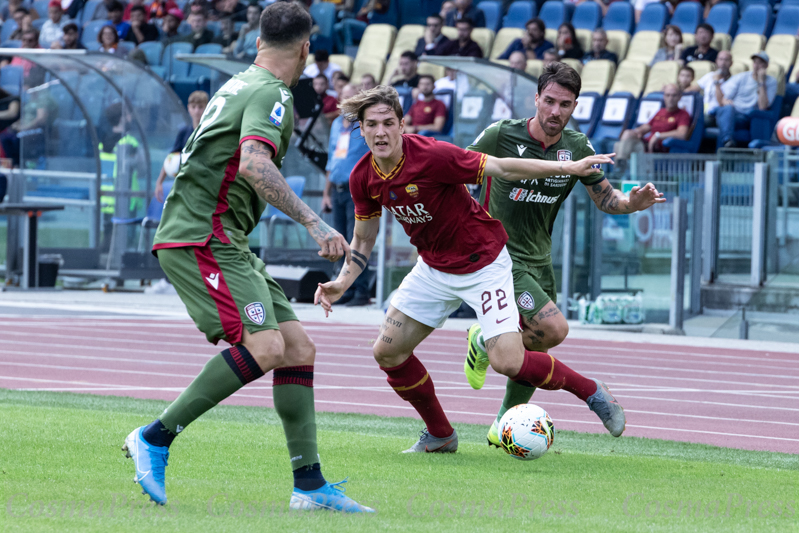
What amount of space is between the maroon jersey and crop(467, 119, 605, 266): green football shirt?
0.55 m

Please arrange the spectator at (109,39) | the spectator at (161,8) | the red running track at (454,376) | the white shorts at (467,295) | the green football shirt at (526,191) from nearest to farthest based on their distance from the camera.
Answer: the white shorts at (467,295) → the green football shirt at (526,191) → the red running track at (454,376) → the spectator at (109,39) → the spectator at (161,8)

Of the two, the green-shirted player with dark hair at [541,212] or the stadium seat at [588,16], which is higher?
the stadium seat at [588,16]

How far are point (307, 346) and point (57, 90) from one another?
1658cm

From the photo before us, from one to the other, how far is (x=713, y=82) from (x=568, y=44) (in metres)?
3.18

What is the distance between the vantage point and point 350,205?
16.5m

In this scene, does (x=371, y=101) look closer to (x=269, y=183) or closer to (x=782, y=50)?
(x=269, y=183)

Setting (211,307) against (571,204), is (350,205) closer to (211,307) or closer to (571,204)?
(571,204)

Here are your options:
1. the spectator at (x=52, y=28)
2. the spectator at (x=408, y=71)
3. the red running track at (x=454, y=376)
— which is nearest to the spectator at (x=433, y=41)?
the spectator at (x=408, y=71)

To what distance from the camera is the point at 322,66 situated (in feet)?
65.0

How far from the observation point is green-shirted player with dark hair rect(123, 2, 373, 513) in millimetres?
4668

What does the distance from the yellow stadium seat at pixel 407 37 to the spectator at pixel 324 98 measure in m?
3.81

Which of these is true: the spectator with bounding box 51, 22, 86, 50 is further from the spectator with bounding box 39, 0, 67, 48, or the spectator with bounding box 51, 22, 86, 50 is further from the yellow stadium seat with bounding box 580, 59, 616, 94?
the yellow stadium seat with bounding box 580, 59, 616, 94

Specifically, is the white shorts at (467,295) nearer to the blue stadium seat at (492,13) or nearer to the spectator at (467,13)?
the spectator at (467,13)

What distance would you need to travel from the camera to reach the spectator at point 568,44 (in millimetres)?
19672
